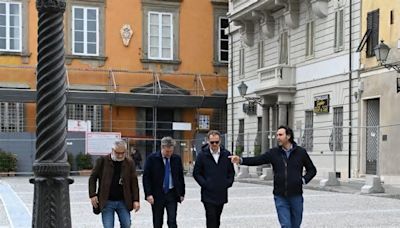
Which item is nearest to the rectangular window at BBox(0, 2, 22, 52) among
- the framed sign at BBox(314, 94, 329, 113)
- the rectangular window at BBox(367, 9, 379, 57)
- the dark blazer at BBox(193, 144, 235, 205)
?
the framed sign at BBox(314, 94, 329, 113)

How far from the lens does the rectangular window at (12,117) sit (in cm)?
3709

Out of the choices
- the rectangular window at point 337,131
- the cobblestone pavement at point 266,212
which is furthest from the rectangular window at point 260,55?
the cobblestone pavement at point 266,212

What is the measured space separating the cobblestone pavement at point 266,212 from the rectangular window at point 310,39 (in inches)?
407

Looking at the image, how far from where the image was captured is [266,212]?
14883 millimetres

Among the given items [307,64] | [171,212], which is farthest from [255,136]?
[171,212]

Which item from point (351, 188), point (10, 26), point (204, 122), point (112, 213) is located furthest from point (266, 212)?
point (10, 26)

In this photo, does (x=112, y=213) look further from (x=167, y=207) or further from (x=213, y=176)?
(x=213, y=176)

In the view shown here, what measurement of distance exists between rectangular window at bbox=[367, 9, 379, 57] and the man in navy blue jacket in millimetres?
16622

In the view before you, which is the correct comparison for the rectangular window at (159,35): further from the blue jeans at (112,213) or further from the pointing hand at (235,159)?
the blue jeans at (112,213)

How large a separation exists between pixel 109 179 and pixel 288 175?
2284mm

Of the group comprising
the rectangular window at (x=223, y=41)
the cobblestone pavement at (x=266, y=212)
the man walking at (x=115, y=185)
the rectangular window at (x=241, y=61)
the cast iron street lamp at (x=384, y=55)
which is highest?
the rectangular window at (x=223, y=41)

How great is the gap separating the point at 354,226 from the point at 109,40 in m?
28.7

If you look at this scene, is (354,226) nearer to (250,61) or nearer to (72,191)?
(72,191)

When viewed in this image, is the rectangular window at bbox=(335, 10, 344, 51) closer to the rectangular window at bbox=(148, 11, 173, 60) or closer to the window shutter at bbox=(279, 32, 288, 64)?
the window shutter at bbox=(279, 32, 288, 64)
